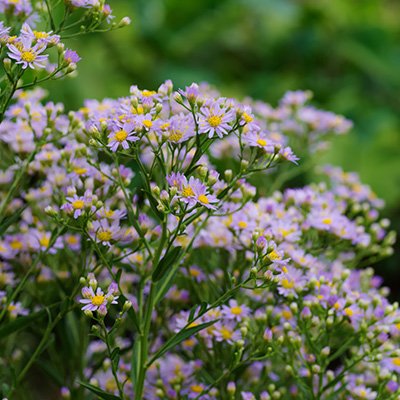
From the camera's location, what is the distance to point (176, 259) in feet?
2.63

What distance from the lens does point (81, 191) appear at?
88cm

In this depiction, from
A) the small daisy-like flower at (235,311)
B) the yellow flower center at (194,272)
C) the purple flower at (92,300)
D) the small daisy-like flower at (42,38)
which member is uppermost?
the small daisy-like flower at (42,38)

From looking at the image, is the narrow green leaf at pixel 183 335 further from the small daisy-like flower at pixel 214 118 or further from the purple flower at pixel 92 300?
the small daisy-like flower at pixel 214 118

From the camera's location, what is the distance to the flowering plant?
2.39 feet

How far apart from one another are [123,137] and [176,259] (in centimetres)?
21

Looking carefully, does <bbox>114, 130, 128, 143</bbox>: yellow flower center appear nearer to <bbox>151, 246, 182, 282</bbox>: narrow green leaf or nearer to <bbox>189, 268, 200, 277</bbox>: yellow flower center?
<bbox>151, 246, 182, 282</bbox>: narrow green leaf

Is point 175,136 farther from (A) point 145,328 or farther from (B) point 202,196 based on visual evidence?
(A) point 145,328

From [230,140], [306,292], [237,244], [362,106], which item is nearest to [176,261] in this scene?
[237,244]

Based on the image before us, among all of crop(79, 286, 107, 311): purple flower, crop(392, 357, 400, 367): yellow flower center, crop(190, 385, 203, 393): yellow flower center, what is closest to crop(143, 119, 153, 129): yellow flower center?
crop(79, 286, 107, 311): purple flower

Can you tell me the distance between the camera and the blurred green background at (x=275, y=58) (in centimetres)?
257

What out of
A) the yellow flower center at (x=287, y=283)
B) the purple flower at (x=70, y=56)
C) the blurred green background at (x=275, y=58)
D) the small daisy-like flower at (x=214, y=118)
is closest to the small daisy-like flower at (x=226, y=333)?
the yellow flower center at (x=287, y=283)

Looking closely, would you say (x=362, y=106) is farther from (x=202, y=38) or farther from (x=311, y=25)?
(x=202, y=38)

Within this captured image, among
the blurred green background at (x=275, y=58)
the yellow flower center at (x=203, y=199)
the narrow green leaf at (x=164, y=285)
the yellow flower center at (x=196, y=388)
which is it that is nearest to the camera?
the yellow flower center at (x=203, y=199)

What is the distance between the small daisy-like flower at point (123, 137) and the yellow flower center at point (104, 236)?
130mm
